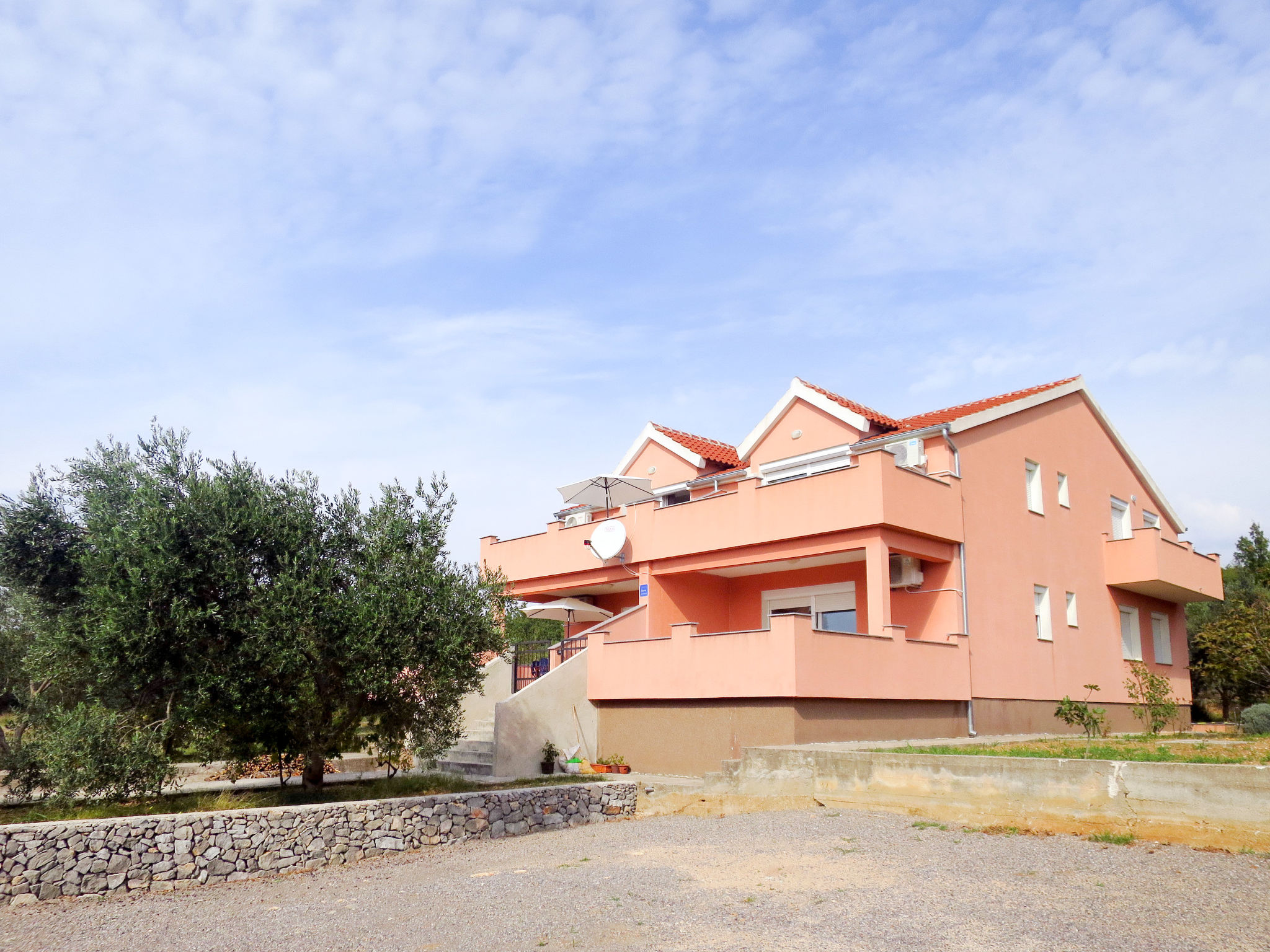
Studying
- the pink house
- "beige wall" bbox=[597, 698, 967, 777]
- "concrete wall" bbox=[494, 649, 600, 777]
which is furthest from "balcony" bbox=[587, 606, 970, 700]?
"concrete wall" bbox=[494, 649, 600, 777]

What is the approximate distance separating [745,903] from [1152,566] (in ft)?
61.9

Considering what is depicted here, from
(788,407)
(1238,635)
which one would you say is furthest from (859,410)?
(1238,635)

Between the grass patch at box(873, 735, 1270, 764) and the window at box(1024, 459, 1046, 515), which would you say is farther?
the window at box(1024, 459, 1046, 515)

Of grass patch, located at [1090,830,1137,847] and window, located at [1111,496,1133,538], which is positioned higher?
window, located at [1111,496,1133,538]

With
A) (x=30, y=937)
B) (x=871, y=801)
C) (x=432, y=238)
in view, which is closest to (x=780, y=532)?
(x=871, y=801)

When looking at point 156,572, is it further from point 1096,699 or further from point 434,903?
point 1096,699

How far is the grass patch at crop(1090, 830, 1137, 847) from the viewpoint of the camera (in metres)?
9.54

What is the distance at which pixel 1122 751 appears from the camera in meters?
12.9

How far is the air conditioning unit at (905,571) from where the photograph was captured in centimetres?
1866

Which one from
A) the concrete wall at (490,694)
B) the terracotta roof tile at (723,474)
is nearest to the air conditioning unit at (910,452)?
the terracotta roof tile at (723,474)

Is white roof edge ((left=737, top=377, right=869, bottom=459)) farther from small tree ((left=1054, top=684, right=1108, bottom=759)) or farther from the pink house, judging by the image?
small tree ((left=1054, top=684, right=1108, bottom=759))

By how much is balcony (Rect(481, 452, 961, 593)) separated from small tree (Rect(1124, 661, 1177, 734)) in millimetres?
7008

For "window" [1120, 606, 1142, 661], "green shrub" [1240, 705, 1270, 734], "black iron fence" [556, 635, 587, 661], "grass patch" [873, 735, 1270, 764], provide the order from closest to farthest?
1. "grass patch" [873, 735, 1270, 764]
2. "black iron fence" [556, 635, 587, 661]
3. "green shrub" [1240, 705, 1270, 734]
4. "window" [1120, 606, 1142, 661]

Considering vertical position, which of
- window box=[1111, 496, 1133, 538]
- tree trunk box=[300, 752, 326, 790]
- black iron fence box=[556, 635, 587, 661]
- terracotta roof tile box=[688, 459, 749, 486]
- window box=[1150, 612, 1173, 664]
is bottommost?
tree trunk box=[300, 752, 326, 790]
